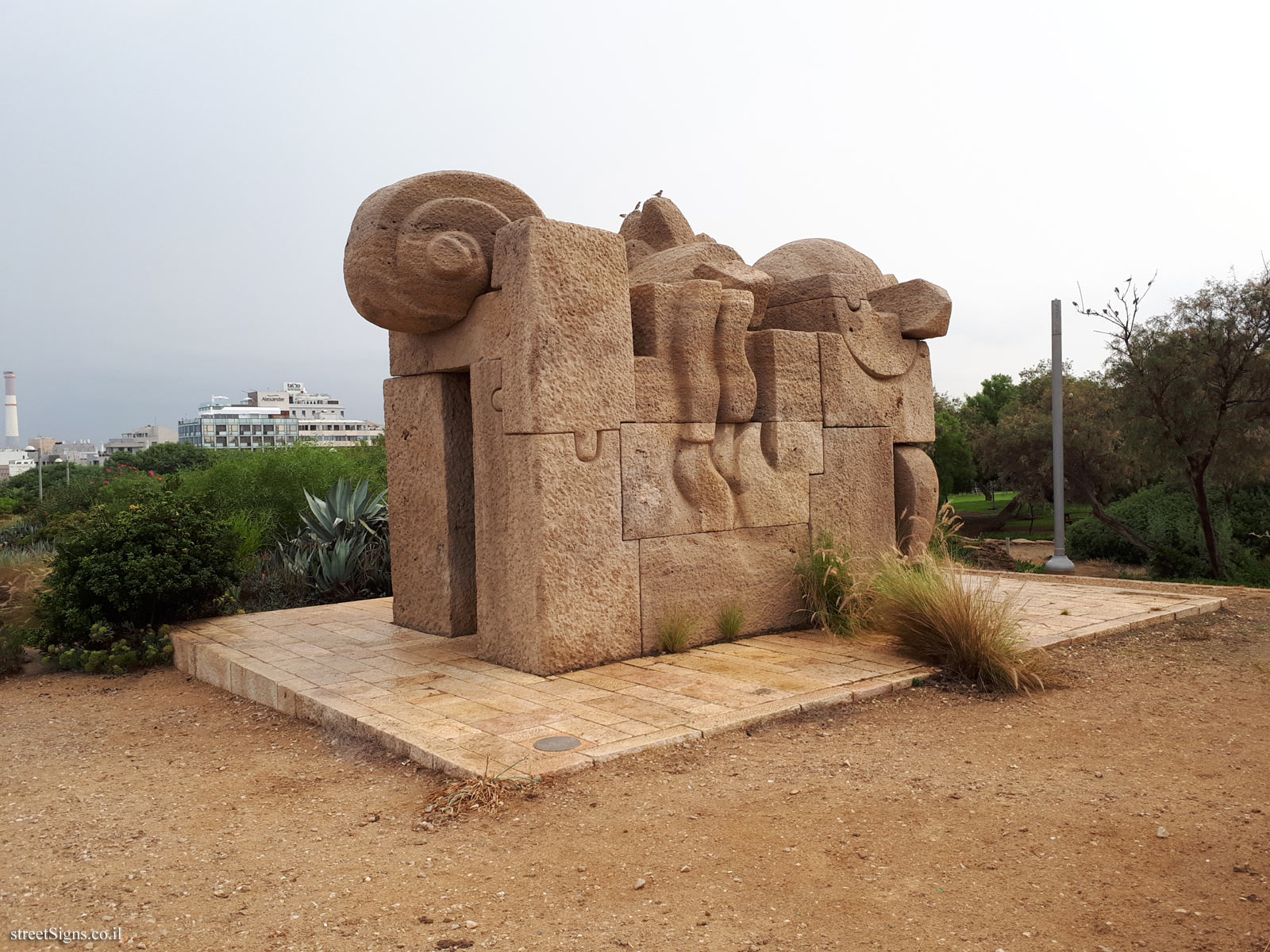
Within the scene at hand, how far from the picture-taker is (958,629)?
15.2 ft

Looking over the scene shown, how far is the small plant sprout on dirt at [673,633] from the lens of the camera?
5145 millimetres

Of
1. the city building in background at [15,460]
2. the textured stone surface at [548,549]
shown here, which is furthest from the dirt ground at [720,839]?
the city building in background at [15,460]

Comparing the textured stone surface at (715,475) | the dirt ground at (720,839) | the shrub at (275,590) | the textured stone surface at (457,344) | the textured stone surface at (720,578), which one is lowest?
the dirt ground at (720,839)

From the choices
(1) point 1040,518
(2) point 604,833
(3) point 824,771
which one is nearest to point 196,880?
(2) point 604,833

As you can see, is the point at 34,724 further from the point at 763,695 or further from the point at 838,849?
the point at 838,849

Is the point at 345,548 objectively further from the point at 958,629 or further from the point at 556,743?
the point at 958,629

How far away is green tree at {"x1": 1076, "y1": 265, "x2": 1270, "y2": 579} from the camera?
528 inches

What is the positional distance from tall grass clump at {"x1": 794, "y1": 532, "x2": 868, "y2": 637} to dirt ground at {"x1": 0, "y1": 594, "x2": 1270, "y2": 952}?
1.24 meters

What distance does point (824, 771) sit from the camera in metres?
3.43

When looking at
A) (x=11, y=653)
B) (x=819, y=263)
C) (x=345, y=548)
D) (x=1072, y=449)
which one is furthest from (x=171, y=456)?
(x=819, y=263)

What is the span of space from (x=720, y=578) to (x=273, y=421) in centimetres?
5844

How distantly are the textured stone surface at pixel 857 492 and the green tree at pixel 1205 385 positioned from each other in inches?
367

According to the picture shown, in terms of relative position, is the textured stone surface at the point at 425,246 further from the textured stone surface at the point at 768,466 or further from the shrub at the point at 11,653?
the shrub at the point at 11,653

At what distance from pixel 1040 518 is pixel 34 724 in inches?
1090
